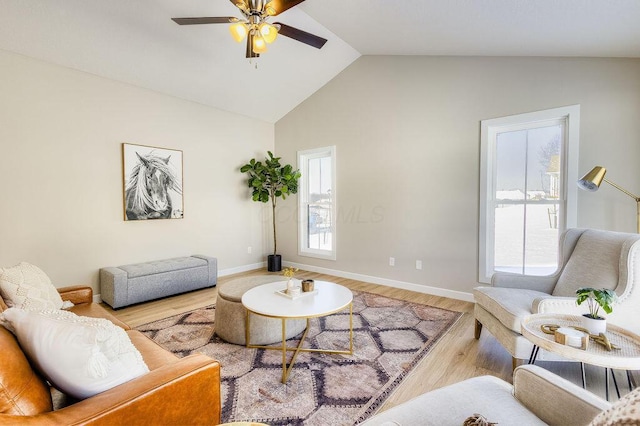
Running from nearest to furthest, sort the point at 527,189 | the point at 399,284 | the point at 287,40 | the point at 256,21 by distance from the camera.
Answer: the point at 256,21, the point at 527,189, the point at 287,40, the point at 399,284

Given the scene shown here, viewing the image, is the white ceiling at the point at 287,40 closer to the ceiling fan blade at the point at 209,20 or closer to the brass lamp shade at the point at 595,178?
the ceiling fan blade at the point at 209,20

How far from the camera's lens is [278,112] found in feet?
17.5

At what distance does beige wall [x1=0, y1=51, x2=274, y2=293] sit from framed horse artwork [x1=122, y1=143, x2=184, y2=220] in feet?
0.30

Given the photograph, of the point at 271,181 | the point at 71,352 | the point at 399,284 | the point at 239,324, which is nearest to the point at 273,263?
the point at 271,181

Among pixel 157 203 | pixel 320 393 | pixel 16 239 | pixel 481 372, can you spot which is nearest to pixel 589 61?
pixel 481 372

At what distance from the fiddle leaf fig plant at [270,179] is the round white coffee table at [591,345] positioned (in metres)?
3.92

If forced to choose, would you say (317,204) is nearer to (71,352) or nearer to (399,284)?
(399,284)

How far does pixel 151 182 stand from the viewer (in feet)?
13.3

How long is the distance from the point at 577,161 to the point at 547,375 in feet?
8.76

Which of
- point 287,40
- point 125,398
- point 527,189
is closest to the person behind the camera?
point 125,398

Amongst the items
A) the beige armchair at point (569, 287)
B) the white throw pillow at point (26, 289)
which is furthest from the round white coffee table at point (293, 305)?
the white throw pillow at point (26, 289)

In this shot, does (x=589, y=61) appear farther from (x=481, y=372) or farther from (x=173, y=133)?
(x=173, y=133)

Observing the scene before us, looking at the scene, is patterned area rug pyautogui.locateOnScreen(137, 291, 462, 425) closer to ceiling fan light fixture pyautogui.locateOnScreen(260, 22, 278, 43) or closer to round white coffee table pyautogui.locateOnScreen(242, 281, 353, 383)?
round white coffee table pyautogui.locateOnScreen(242, 281, 353, 383)

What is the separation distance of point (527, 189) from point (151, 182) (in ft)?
15.4
